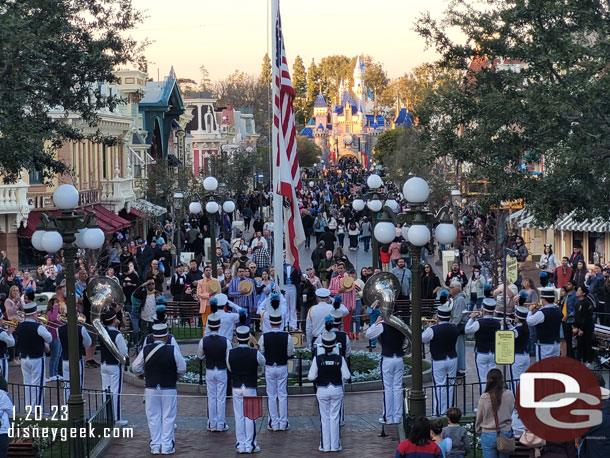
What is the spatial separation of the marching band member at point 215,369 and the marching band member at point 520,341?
4.12 meters

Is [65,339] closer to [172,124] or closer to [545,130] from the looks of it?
[545,130]

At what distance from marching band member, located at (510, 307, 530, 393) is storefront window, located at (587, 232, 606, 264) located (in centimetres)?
1991

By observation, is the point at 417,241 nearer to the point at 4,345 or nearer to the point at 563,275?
the point at 4,345

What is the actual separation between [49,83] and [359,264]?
74.6 ft

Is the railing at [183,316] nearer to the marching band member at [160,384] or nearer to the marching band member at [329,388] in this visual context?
the marching band member at [160,384]

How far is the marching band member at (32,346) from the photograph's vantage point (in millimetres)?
16641

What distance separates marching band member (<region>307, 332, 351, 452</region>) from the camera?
582 inches

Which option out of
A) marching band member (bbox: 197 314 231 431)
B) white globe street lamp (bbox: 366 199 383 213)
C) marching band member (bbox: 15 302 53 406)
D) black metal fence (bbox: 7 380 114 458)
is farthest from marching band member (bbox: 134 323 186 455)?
white globe street lamp (bbox: 366 199 383 213)

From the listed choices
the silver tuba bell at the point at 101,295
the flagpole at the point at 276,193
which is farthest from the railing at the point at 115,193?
the silver tuba bell at the point at 101,295

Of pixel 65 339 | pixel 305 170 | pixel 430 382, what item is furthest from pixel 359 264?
pixel 305 170

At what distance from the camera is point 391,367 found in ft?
54.1

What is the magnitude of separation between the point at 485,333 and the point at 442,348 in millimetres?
646

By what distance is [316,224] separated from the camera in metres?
46.8

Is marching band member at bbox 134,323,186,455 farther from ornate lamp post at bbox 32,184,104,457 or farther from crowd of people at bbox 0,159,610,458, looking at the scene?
ornate lamp post at bbox 32,184,104,457
